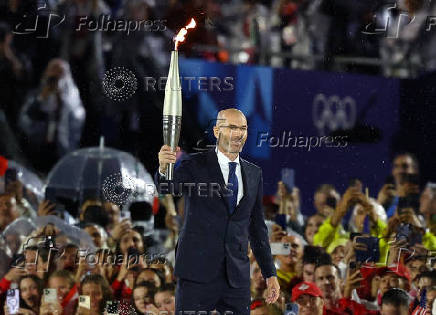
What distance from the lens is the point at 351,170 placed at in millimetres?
5359

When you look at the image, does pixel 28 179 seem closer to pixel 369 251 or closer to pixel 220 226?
pixel 369 251

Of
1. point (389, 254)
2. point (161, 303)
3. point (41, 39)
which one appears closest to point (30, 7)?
point (41, 39)

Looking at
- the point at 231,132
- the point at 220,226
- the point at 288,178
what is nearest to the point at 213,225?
the point at 220,226

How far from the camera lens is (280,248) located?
500 cm

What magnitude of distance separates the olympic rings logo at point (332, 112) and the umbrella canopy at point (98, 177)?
3.27ft

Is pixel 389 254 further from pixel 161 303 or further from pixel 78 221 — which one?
pixel 78 221

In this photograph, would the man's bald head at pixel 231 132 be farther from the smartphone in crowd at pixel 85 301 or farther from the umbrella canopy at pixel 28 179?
the umbrella canopy at pixel 28 179

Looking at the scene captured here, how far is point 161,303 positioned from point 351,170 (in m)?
→ 1.31

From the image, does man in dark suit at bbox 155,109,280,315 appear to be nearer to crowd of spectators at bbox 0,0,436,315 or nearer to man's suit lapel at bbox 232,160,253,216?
man's suit lapel at bbox 232,160,253,216

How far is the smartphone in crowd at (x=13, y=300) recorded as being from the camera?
4816mm

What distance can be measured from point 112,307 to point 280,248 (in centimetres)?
89

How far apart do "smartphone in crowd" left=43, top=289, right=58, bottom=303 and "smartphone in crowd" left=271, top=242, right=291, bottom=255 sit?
1.10 metres

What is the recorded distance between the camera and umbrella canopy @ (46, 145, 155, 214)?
5.31 m

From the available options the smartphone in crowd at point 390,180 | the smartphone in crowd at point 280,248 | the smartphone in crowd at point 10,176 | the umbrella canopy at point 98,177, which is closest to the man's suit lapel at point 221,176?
the smartphone in crowd at point 280,248
